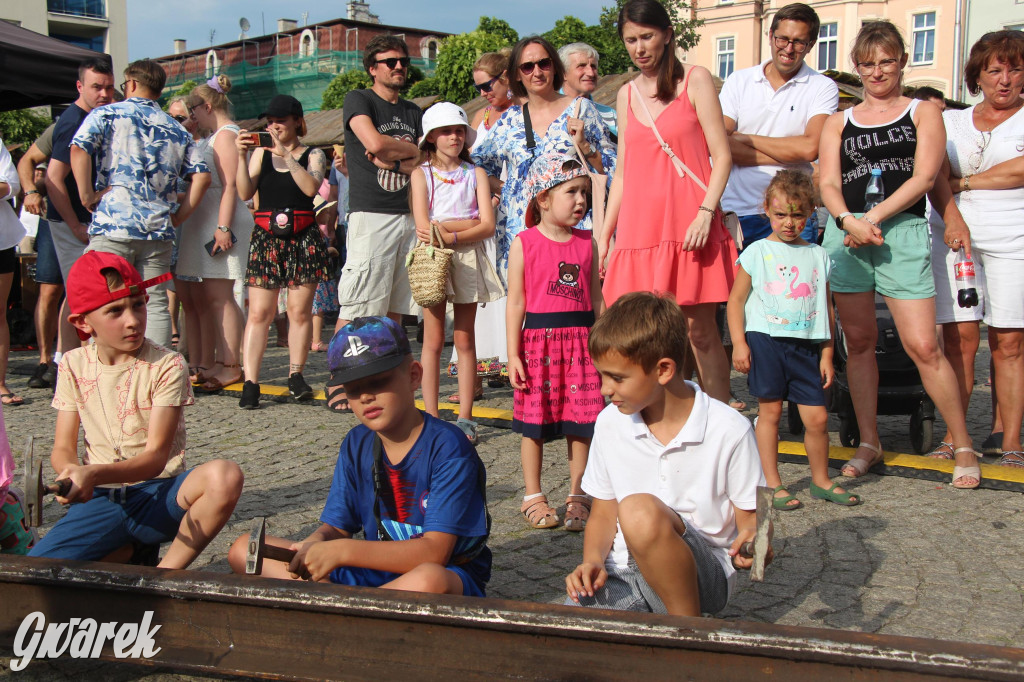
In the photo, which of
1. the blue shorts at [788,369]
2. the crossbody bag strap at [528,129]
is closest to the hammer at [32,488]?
the blue shorts at [788,369]

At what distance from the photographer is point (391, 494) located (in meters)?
3.17

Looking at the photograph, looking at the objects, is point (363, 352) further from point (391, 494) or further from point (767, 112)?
point (767, 112)

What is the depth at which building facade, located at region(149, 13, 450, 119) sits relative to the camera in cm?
6262

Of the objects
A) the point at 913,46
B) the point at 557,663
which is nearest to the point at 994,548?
the point at 557,663

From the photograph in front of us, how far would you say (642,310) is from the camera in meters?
2.97

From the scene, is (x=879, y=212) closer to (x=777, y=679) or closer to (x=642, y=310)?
(x=642, y=310)

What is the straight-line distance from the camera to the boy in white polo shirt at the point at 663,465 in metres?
2.89

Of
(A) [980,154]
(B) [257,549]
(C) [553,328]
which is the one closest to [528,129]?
(C) [553,328]

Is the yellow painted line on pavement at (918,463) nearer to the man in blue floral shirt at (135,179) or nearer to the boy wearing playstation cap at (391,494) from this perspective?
the boy wearing playstation cap at (391,494)

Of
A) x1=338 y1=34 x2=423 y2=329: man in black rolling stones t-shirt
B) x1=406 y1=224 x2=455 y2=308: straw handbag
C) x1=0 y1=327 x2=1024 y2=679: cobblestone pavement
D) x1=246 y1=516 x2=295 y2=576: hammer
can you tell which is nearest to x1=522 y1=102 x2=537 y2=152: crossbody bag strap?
x1=406 y1=224 x2=455 y2=308: straw handbag

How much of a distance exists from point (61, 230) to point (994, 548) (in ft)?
21.7

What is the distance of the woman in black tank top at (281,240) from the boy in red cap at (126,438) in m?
3.48

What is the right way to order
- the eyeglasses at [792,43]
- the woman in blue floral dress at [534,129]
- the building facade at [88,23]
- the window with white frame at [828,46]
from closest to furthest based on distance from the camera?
the eyeglasses at [792,43] → the woman in blue floral dress at [534,129] → the window with white frame at [828,46] → the building facade at [88,23]

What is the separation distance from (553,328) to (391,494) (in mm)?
1714
